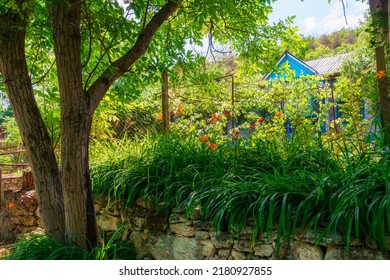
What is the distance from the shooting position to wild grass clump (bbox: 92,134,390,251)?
186cm

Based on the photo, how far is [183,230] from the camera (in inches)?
99.1

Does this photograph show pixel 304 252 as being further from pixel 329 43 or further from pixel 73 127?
pixel 329 43

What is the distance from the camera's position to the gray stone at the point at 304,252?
6.47 ft

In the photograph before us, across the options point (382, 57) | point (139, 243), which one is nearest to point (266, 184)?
point (139, 243)

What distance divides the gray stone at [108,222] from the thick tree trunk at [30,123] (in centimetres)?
46

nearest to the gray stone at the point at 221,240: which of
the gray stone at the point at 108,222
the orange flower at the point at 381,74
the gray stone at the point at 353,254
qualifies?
the gray stone at the point at 353,254

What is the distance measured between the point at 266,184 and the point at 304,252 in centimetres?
40

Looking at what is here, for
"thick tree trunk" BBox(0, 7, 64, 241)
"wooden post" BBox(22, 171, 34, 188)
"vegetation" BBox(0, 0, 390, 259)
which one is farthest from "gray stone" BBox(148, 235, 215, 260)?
"wooden post" BBox(22, 171, 34, 188)

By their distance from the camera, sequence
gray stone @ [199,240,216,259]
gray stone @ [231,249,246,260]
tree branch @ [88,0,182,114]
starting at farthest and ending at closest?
tree branch @ [88,0,182,114], gray stone @ [199,240,216,259], gray stone @ [231,249,246,260]

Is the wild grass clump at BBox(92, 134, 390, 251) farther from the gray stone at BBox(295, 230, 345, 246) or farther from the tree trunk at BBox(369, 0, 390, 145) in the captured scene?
the tree trunk at BBox(369, 0, 390, 145)

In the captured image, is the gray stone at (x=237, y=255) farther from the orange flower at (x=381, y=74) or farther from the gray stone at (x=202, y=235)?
the orange flower at (x=381, y=74)

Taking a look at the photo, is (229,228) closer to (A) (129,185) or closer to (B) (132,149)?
(A) (129,185)
